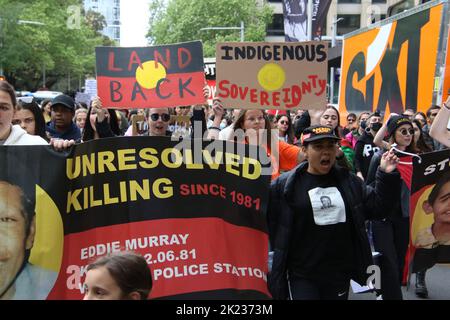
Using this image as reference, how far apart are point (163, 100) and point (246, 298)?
267 cm

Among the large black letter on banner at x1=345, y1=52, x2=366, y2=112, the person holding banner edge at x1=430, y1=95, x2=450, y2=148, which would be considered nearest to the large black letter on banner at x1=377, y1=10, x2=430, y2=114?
the large black letter on banner at x1=345, y1=52, x2=366, y2=112

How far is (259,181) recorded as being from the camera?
4.08 m

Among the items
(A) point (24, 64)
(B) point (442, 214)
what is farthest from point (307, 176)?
(A) point (24, 64)

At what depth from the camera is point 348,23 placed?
59969 millimetres

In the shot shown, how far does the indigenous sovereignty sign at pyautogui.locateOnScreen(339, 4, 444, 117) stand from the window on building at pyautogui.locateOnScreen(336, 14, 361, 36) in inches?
1851

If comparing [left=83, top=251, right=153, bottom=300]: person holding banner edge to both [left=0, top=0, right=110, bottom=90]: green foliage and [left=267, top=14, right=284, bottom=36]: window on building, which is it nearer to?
[left=0, top=0, right=110, bottom=90]: green foliage

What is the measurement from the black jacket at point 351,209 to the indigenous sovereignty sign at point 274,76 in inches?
69.3

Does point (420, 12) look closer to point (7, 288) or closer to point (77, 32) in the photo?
point (7, 288)

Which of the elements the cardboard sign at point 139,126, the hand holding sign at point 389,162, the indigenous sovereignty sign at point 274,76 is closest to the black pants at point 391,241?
the indigenous sovereignty sign at point 274,76

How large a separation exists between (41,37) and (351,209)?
4235cm

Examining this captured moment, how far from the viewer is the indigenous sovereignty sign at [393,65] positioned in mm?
9727

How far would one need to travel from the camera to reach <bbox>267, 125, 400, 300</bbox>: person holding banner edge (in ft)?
12.7

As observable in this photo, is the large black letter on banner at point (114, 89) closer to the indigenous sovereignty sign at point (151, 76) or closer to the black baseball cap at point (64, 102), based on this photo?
the indigenous sovereignty sign at point (151, 76)

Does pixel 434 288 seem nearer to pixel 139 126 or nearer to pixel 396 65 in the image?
pixel 139 126
